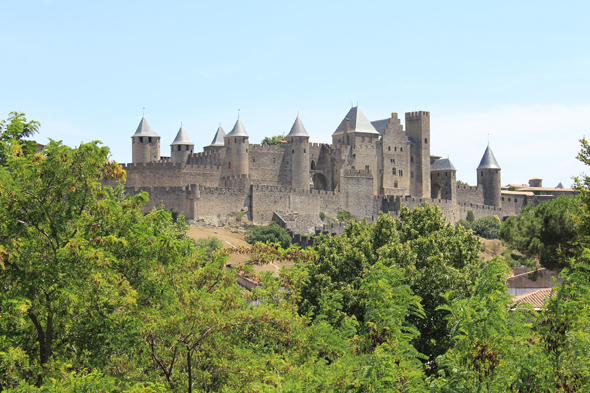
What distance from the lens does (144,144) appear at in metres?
71.2

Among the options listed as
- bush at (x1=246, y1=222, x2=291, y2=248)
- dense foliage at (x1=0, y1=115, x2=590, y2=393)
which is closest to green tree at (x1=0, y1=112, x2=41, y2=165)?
dense foliage at (x1=0, y1=115, x2=590, y2=393)

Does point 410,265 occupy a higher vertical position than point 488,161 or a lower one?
lower

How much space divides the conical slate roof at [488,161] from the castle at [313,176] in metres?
0.12

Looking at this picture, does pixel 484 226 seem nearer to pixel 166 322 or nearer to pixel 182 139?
pixel 182 139

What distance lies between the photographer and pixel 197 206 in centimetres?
6225

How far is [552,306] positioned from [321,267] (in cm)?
1443

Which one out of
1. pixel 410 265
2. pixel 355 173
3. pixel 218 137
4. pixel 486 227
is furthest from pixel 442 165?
pixel 410 265

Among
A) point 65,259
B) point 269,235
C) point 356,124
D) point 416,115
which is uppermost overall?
point 416,115

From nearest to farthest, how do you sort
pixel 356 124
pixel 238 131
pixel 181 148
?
1. pixel 238 131
2. pixel 181 148
3. pixel 356 124

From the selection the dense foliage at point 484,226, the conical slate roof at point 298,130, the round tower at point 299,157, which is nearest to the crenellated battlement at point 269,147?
the round tower at point 299,157

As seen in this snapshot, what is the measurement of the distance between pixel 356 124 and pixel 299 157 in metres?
8.90

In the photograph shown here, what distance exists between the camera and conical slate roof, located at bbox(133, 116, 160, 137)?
233 feet

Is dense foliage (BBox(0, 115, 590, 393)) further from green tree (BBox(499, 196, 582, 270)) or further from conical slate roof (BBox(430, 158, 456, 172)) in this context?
conical slate roof (BBox(430, 158, 456, 172))

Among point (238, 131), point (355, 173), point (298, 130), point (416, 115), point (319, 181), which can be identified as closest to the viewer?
point (238, 131)
